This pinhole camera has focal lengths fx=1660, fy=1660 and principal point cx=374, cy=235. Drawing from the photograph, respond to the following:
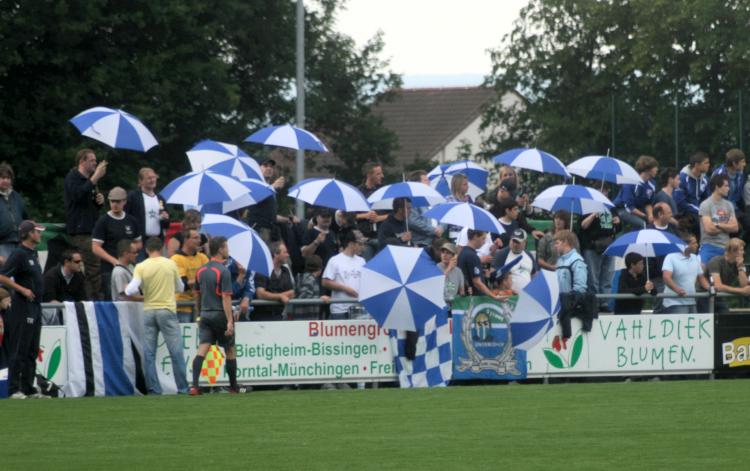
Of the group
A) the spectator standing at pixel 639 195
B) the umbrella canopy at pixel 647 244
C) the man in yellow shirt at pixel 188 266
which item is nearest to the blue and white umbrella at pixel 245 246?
the man in yellow shirt at pixel 188 266

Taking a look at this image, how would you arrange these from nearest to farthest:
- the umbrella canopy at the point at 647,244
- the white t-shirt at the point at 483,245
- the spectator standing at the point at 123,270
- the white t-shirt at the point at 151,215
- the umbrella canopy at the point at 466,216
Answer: the spectator standing at the point at 123,270 → the umbrella canopy at the point at 466,216 → the white t-shirt at the point at 151,215 → the umbrella canopy at the point at 647,244 → the white t-shirt at the point at 483,245

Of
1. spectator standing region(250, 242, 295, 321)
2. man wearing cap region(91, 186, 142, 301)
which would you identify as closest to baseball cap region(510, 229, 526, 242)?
spectator standing region(250, 242, 295, 321)

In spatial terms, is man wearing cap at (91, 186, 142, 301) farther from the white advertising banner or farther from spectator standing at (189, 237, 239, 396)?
the white advertising banner

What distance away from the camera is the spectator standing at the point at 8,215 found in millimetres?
20828

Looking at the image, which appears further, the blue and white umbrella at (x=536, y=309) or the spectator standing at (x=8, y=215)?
the blue and white umbrella at (x=536, y=309)

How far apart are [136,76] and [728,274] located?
65.6 ft

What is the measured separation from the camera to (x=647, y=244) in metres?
23.3

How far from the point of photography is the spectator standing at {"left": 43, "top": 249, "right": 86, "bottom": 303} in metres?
21.1

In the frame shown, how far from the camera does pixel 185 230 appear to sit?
2116cm

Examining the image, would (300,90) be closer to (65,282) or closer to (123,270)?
(65,282)

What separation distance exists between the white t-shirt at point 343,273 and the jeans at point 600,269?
12.7 ft

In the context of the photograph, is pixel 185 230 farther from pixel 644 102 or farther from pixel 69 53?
pixel 69 53

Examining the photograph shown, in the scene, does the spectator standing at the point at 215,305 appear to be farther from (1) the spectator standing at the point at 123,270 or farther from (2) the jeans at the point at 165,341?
(1) the spectator standing at the point at 123,270

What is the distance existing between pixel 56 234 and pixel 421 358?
207 inches
